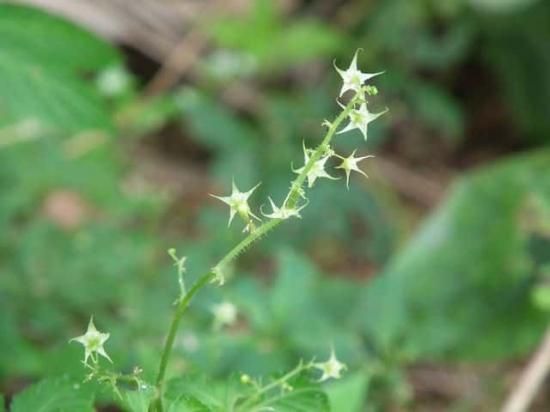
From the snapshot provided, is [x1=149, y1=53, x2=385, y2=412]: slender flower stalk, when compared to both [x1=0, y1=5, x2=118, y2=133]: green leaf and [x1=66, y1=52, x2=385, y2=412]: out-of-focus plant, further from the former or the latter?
[x1=0, y1=5, x2=118, y2=133]: green leaf

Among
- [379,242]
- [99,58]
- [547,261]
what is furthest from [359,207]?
[99,58]

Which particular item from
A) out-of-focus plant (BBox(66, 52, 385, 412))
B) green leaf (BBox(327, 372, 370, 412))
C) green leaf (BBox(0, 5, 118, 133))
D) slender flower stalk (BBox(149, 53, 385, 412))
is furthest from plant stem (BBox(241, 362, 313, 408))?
green leaf (BBox(0, 5, 118, 133))

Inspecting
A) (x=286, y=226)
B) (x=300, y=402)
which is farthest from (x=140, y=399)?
(x=286, y=226)

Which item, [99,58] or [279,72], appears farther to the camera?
[279,72]

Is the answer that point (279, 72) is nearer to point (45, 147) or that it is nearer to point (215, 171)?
point (215, 171)

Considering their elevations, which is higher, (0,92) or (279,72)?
(279,72)

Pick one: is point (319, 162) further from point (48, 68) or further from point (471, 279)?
point (471, 279)

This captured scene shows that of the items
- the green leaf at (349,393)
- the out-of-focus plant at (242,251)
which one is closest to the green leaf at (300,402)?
the out-of-focus plant at (242,251)
